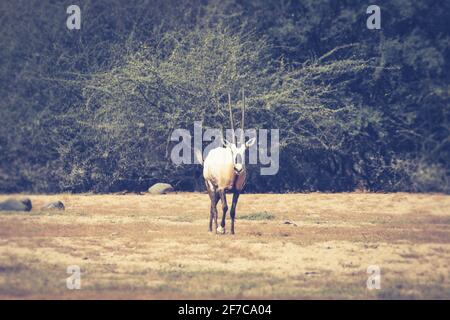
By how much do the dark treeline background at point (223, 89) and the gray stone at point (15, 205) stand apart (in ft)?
Answer: 11.3

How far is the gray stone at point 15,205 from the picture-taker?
55.5 feet

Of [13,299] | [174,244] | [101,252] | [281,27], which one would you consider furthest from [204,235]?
[281,27]

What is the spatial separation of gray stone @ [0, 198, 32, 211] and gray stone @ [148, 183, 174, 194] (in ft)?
13.9

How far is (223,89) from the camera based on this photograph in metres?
20.0

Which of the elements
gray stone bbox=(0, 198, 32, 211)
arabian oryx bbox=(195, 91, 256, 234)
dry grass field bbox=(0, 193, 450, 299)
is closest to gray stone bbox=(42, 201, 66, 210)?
Answer: dry grass field bbox=(0, 193, 450, 299)

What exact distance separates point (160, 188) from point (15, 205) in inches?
183

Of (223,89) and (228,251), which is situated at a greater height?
(223,89)

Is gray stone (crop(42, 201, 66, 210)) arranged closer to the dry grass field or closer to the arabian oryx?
the dry grass field

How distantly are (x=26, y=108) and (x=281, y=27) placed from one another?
670 cm

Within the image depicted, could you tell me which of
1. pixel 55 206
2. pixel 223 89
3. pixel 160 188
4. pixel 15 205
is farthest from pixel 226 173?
pixel 160 188

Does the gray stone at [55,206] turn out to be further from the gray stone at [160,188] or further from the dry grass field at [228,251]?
the gray stone at [160,188]

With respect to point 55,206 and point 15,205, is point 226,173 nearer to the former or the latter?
point 55,206

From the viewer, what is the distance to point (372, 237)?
1332 cm

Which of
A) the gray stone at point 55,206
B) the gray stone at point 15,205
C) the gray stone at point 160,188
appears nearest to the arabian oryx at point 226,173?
the gray stone at point 55,206
